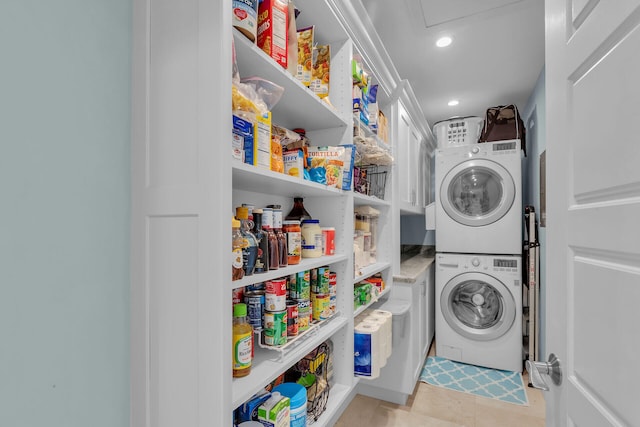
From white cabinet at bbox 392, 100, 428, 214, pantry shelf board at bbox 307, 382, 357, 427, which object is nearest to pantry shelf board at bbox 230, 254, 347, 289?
pantry shelf board at bbox 307, 382, 357, 427

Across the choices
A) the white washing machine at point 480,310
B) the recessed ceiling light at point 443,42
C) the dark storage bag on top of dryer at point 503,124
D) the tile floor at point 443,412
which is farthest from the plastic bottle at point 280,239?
the dark storage bag on top of dryer at point 503,124

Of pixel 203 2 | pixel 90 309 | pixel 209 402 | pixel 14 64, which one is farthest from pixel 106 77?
pixel 209 402

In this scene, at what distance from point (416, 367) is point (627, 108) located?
2297 mm

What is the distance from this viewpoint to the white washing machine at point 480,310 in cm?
274

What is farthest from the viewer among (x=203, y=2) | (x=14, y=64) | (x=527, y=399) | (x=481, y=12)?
(x=527, y=399)

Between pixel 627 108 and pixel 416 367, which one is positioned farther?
pixel 416 367

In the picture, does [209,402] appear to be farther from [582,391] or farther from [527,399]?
[527,399]

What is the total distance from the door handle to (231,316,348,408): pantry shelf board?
674mm

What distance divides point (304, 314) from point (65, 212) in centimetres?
82

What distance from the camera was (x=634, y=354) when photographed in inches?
19.9

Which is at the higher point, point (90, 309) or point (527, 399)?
point (90, 309)

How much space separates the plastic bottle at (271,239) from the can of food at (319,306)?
394 millimetres

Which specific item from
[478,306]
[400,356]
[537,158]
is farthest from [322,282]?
[537,158]

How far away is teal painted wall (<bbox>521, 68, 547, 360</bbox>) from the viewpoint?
2.65 m
